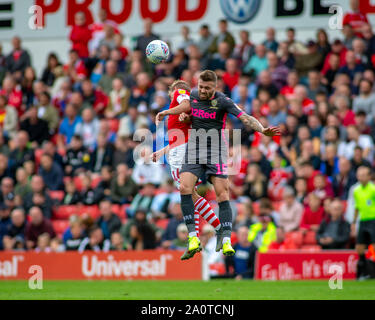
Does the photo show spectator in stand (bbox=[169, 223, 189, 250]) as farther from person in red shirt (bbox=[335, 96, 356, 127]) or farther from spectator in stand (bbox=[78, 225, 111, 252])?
person in red shirt (bbox=[335, 96, 356, 127])

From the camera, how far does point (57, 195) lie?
71.0 feet

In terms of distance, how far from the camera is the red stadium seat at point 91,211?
2056 cm

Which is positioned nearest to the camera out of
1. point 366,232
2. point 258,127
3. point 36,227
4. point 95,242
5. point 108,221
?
point 258,127

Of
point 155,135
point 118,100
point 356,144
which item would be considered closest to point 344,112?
point 356,144

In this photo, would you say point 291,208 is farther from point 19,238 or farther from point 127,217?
point 19,238

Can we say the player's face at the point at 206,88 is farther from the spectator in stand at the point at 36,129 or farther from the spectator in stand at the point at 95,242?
the spectator in stand at the point at 36,129

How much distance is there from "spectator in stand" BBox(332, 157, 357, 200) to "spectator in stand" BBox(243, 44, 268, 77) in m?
4.49

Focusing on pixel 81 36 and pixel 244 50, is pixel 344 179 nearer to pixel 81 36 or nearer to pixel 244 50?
pixel 244 50

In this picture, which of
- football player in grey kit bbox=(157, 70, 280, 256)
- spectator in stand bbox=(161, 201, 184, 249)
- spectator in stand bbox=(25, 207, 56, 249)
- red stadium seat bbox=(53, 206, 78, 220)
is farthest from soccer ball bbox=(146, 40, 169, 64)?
red stadium seat bbox=(53, 206, 78, 220)

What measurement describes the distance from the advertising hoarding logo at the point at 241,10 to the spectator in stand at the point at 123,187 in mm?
6150

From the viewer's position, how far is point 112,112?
888 inches

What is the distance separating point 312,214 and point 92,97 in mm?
8168

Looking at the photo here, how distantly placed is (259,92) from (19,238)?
7225 millimetres

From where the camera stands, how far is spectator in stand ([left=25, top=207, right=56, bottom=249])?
64.8 feet
